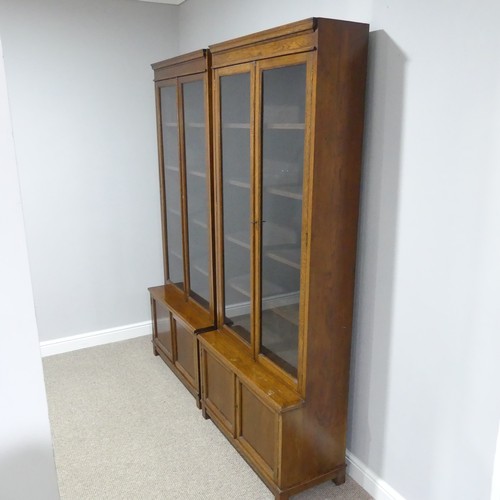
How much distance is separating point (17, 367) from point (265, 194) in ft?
4.59

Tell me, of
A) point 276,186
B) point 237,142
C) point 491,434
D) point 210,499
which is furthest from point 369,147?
point 210,499

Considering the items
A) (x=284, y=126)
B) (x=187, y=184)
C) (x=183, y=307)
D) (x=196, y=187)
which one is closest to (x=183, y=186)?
(x=187, y=184)

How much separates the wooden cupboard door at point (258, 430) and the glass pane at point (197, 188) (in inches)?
28.6

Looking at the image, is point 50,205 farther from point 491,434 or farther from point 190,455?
point 491,434

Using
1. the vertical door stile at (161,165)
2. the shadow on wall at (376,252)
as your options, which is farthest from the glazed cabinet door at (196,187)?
the shadow on wall at (376,252)

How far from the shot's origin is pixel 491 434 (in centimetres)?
156

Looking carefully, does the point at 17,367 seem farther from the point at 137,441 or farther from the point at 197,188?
the point at 197,188

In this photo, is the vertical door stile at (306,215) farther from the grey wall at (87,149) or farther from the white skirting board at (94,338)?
the grey wall at (87,149)

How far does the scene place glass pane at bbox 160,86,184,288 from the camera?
2982mm

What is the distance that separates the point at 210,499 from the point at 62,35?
9.22 feet

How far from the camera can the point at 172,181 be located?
10.2ft

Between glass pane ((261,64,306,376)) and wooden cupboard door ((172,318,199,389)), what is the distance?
0.66 m

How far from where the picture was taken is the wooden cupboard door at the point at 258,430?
206 centimetres

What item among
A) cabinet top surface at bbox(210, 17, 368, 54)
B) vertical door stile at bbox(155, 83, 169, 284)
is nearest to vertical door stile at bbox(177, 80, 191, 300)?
vertical door stile at bbox(155, 83, 169, 284)
